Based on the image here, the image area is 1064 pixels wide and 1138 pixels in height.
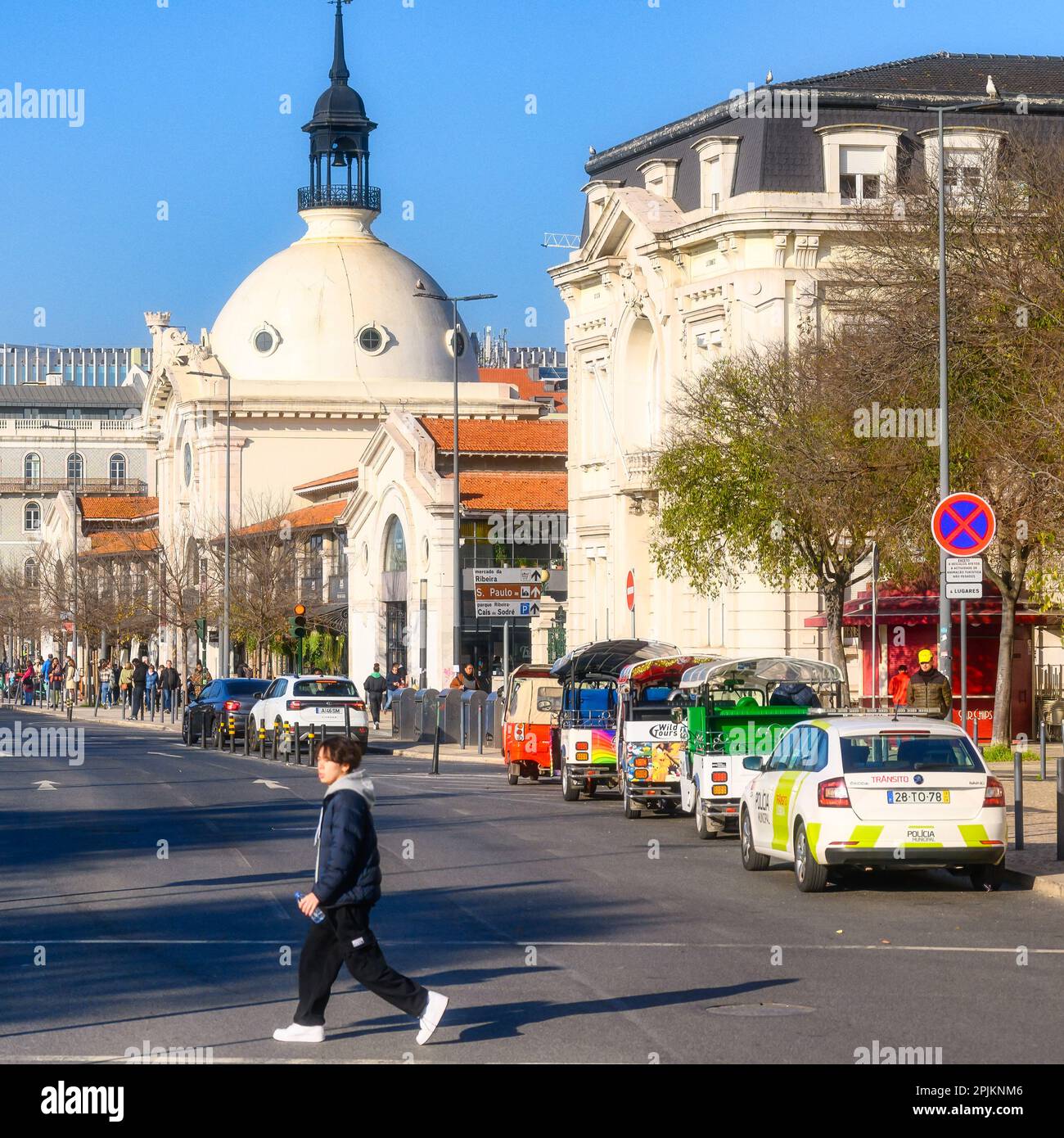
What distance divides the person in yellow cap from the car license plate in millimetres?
9493

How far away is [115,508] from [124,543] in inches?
609

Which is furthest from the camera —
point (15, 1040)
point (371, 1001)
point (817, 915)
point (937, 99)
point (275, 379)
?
point (275, 379)

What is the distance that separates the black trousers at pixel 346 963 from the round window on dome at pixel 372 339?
78955 millimetres

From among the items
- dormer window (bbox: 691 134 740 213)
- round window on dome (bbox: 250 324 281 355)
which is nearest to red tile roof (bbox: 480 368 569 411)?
round window on dome (bbox: 250 324 281 355)

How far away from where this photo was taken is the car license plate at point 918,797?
1590 cm

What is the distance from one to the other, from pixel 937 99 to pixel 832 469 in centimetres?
1553

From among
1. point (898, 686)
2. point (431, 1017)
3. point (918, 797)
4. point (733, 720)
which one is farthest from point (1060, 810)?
point (898, 686)

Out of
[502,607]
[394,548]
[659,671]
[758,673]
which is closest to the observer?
[758,673]

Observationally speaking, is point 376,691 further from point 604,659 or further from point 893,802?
point 893,802

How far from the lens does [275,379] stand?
87000 mm

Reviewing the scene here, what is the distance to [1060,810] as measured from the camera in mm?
17625
